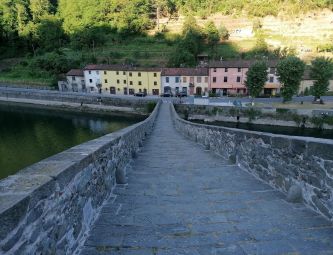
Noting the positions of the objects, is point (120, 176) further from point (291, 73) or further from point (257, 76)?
point (257, 76)

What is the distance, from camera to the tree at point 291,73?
122ft

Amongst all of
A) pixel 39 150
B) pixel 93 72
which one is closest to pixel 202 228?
pixel 39 150

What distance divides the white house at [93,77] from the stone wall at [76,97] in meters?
3.03

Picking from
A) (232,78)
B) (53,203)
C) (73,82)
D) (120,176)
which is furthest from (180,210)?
(73,82)

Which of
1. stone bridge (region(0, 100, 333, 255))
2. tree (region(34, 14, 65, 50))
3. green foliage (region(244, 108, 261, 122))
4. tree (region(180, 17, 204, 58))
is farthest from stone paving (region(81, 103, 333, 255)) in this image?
tree (region(34, 14, 65, 50))

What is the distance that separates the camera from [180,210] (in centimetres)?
434

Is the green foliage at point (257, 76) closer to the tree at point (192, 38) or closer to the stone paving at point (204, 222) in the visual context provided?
the tree at point (192, 38)

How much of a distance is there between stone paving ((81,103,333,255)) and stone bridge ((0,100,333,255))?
0.04 feet

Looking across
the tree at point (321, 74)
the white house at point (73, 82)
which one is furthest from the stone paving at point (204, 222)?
the white house at point (73, 82)

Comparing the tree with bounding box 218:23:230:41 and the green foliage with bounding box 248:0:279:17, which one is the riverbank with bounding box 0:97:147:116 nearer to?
the tree with bounding box 218:23:230:41

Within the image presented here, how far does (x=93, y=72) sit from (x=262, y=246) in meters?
54.8

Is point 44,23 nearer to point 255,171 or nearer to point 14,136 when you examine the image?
point 14,136

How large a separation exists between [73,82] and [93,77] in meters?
5.71

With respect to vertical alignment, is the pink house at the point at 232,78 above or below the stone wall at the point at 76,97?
above
